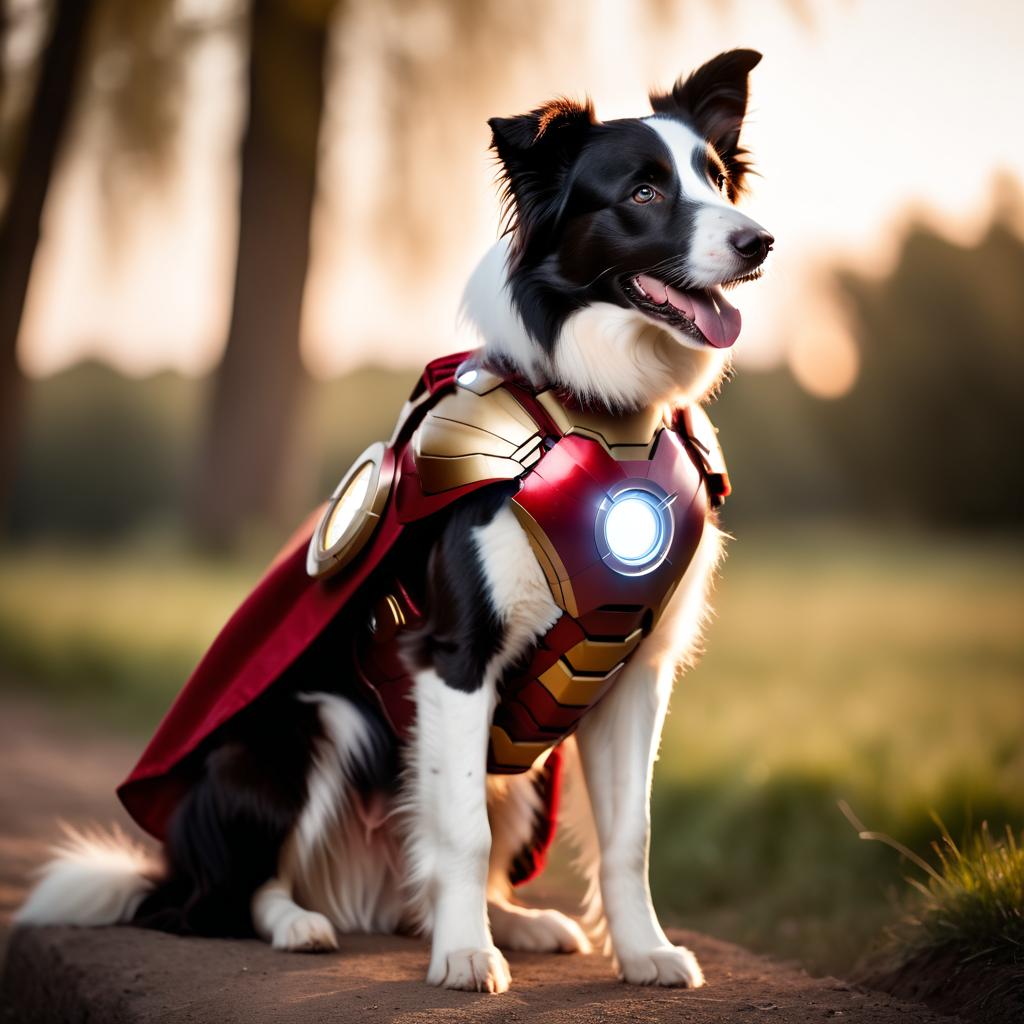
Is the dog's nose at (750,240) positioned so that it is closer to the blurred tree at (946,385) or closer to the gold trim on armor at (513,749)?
the gold trim on armor at (513,749)

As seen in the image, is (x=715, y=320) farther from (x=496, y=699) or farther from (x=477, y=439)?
(x=496, y=699)

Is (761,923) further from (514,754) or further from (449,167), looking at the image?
(449,167)

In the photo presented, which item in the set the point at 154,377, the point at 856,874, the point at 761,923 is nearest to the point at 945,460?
the point at 856,874

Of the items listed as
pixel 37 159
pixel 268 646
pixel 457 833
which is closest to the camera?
pixel 457 833

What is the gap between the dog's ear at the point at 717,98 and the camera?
107 inches

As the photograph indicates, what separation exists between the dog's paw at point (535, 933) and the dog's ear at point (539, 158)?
158 cm

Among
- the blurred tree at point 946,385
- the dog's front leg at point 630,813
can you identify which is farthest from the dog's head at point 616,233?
the blurred tree at point 946,385

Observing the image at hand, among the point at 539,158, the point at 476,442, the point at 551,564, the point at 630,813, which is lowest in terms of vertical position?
the point at 630,813

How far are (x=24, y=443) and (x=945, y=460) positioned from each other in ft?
23.4

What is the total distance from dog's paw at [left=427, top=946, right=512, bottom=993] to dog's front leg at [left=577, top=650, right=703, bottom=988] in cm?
28

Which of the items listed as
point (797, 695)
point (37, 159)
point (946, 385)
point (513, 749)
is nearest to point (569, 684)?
point (513, 749)

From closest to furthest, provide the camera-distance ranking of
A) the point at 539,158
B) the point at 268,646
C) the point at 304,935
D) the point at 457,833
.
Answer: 1. the point at 457,833
2. the point at 539,158
3. the point at 304,935
4. the point at 268,646

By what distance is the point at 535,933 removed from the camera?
2857mm

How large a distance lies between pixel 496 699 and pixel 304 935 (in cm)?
72
